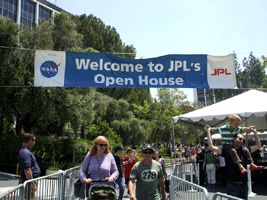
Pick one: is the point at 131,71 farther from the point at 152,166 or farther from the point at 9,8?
the point at 9,8

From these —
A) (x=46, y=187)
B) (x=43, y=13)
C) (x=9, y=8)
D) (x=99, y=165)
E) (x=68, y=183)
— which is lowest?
(x=68, y=183)

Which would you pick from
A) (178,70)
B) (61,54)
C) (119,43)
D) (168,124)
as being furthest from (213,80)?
(119,43)

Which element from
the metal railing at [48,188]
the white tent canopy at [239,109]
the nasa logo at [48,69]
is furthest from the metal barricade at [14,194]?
the white tent canopy at [239,109]

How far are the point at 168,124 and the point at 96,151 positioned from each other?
121 ft

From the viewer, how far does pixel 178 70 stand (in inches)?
393

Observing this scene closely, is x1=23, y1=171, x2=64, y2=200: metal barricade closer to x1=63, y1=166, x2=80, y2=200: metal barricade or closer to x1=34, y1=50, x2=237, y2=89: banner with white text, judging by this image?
x1=63, y1=166, x2=80, y2=200: metal barricade

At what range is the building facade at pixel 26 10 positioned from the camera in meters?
61.7

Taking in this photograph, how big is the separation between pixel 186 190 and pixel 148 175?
1493 mm

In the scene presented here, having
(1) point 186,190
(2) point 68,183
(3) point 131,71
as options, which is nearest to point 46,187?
(2) point 68,183

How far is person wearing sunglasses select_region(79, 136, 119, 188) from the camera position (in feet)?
16.7

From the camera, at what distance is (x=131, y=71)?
9.89 m

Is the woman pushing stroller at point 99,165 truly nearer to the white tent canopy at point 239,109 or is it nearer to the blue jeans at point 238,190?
the blue jeans at point 238,190

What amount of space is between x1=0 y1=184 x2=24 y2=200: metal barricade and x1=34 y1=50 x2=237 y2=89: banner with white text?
5272mm

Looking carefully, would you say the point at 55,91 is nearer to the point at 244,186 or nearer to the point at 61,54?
the point at 61,54
